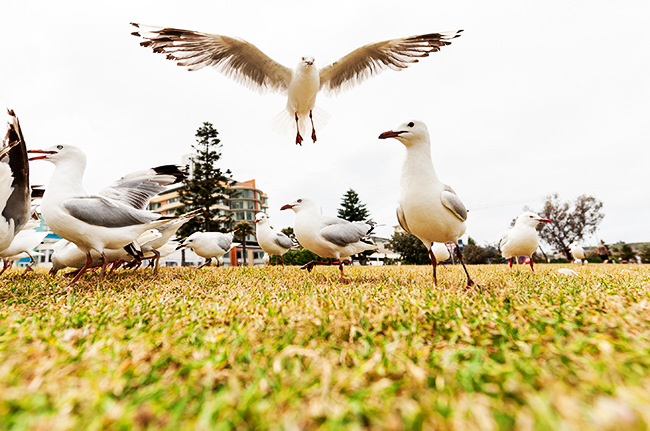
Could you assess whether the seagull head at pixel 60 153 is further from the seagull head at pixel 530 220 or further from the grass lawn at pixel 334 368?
the seagull head at pixel 530 220

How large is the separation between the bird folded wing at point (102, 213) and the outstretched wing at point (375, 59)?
4.62m

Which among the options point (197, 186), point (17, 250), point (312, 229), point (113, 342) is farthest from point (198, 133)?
point (113, 342)

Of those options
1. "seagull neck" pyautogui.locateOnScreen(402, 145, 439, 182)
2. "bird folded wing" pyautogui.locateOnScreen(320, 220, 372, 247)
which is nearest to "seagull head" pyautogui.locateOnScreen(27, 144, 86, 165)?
"bird folded wing" pyautogui.locateOnScreen(320, 220, 372, 247)

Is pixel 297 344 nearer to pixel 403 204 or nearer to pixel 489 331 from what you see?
pixel 489 331

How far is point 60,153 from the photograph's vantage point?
3930mm

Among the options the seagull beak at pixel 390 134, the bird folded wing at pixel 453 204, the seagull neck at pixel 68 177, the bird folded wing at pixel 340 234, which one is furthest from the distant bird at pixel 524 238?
the seagull neck at pixel 68 177

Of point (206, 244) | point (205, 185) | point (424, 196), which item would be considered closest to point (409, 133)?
point (424, 196)

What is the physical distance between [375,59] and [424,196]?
4171mm

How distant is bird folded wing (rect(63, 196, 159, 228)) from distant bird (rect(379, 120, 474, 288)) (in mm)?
3224

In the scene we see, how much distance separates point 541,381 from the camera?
3.31 feet

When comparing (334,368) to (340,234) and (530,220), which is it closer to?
(340,234)

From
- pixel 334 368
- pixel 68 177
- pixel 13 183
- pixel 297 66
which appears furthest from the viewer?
pixel 297 66

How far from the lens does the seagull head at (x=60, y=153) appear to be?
3.85 m

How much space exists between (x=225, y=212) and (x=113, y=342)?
64.1 metres
